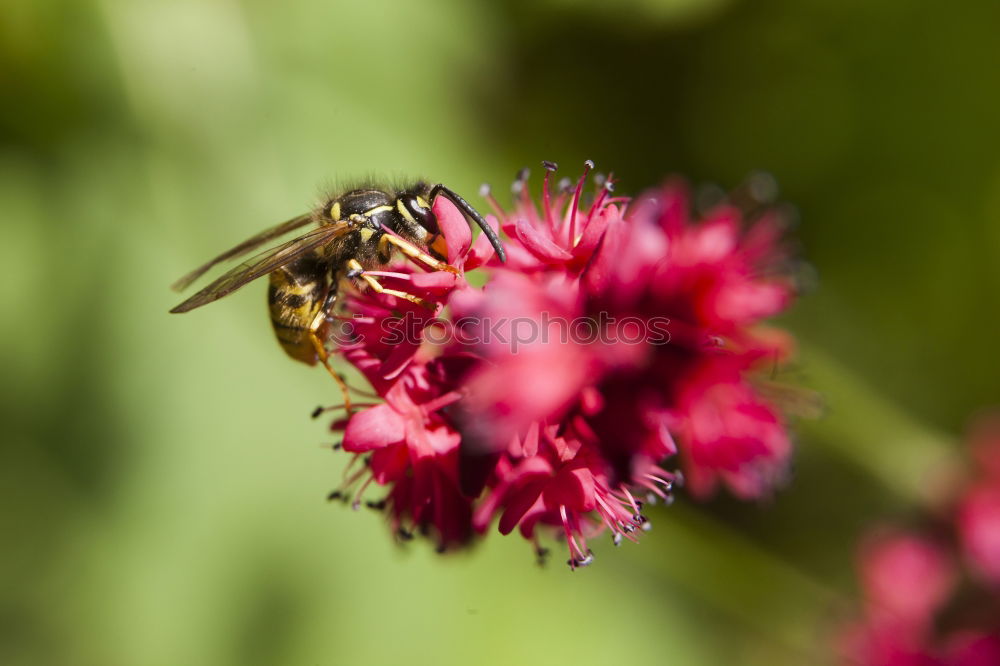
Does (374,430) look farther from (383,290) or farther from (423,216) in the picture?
(423,216)

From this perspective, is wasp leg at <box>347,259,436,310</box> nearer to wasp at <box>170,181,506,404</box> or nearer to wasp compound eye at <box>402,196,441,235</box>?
wasp at <box>170,181,506,404</box>

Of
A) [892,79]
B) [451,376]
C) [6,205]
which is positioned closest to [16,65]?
[6,205]

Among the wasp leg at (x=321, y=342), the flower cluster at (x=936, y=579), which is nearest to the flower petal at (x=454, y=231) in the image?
the wasp leg at (x=321, y=342)

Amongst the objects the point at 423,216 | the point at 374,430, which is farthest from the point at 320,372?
the point at 374,430

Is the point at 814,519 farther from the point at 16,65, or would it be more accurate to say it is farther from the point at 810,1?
the point at 16,65

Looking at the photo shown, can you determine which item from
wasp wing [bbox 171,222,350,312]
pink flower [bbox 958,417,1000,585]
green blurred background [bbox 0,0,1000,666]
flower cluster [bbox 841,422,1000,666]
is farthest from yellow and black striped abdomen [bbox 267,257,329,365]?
pink flower [bbox 958,417,1000,585]

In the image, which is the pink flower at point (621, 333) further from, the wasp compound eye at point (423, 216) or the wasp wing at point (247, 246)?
the wasp wing at point (247, 246)

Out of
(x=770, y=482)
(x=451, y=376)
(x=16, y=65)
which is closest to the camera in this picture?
(x=451, y=376)
